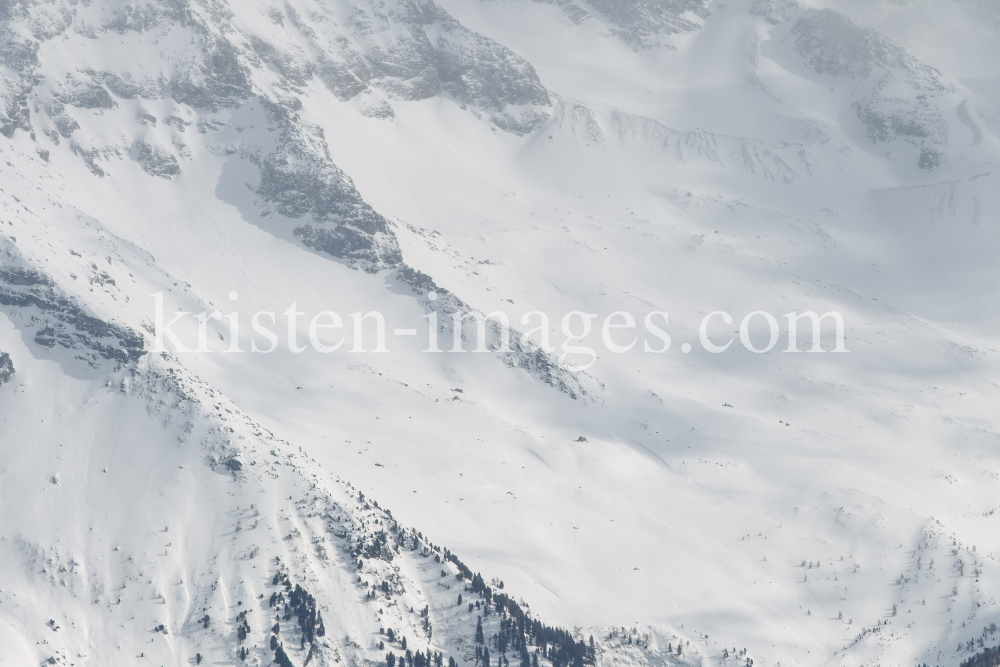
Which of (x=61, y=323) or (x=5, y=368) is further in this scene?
(x=61, y=323)

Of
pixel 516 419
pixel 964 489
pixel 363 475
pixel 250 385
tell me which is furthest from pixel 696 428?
pixel 250 385

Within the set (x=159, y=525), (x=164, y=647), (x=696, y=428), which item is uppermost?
(x=696, y=428)

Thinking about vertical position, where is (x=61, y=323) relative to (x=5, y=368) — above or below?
above

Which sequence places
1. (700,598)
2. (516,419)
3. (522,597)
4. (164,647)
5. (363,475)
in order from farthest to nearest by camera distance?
(516,419) → (363,475) → (700,598) → (522,597) → (164,647)

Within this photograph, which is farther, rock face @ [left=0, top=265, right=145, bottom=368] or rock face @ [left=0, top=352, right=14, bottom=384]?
rock face @ [left=0, top=265, right=145, bottom=368]

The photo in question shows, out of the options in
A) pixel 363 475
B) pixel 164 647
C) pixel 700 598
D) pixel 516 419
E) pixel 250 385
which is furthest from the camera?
pixel 516 419

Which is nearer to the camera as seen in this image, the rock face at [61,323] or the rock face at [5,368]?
the rock face at [5,368]

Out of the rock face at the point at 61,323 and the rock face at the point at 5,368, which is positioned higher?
the rock face at the point at 61,323

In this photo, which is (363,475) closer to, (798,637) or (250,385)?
(250,385)

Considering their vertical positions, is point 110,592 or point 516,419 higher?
point 516,419

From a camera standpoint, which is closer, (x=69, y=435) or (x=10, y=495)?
(x=10, y=495)

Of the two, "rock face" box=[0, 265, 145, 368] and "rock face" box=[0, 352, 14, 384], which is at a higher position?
"rock face" box=[0, 265, 145, 368]
